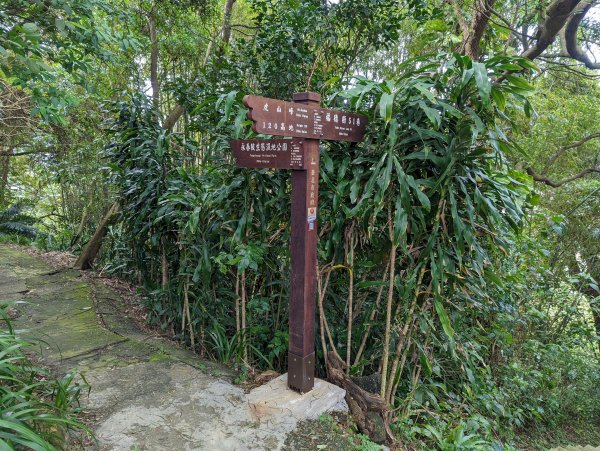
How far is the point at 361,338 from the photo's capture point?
2.63 m

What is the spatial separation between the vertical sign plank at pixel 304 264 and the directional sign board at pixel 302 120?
0.28 ft

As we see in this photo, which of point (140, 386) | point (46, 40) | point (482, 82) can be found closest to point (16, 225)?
point (46, 40)

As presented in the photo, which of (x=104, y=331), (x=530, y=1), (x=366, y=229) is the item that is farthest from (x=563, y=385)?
(x=104, y=331)

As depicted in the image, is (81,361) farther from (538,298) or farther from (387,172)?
(538,298)

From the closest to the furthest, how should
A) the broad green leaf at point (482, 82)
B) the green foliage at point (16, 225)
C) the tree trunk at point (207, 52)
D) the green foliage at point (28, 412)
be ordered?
1. the green foliage at point (28, 412)
2. the broad green leaf at point (482, 82)
3. the tree trunk at point (207, 52)
4. the green foliage at point (16, 225)

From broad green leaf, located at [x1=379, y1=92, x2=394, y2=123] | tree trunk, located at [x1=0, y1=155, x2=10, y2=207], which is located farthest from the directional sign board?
tree trunk, located at [x1=0, y1=155, x2=10, y2=207]

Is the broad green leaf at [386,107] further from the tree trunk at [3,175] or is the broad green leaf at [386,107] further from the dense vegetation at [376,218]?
the tree trunk at [3,175]

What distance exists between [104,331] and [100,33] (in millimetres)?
2256

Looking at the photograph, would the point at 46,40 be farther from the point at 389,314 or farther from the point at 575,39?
the point at 575,39

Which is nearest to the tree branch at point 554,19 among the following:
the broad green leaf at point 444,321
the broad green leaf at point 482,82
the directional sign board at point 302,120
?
the broad green leaf at point 482,82

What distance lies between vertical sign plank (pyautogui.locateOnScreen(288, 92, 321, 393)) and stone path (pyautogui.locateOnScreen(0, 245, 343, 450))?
0.28 m

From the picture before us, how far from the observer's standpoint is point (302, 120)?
88.0 inches

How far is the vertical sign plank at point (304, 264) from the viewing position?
233 cm

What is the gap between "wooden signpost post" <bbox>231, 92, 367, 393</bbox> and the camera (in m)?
2.27
